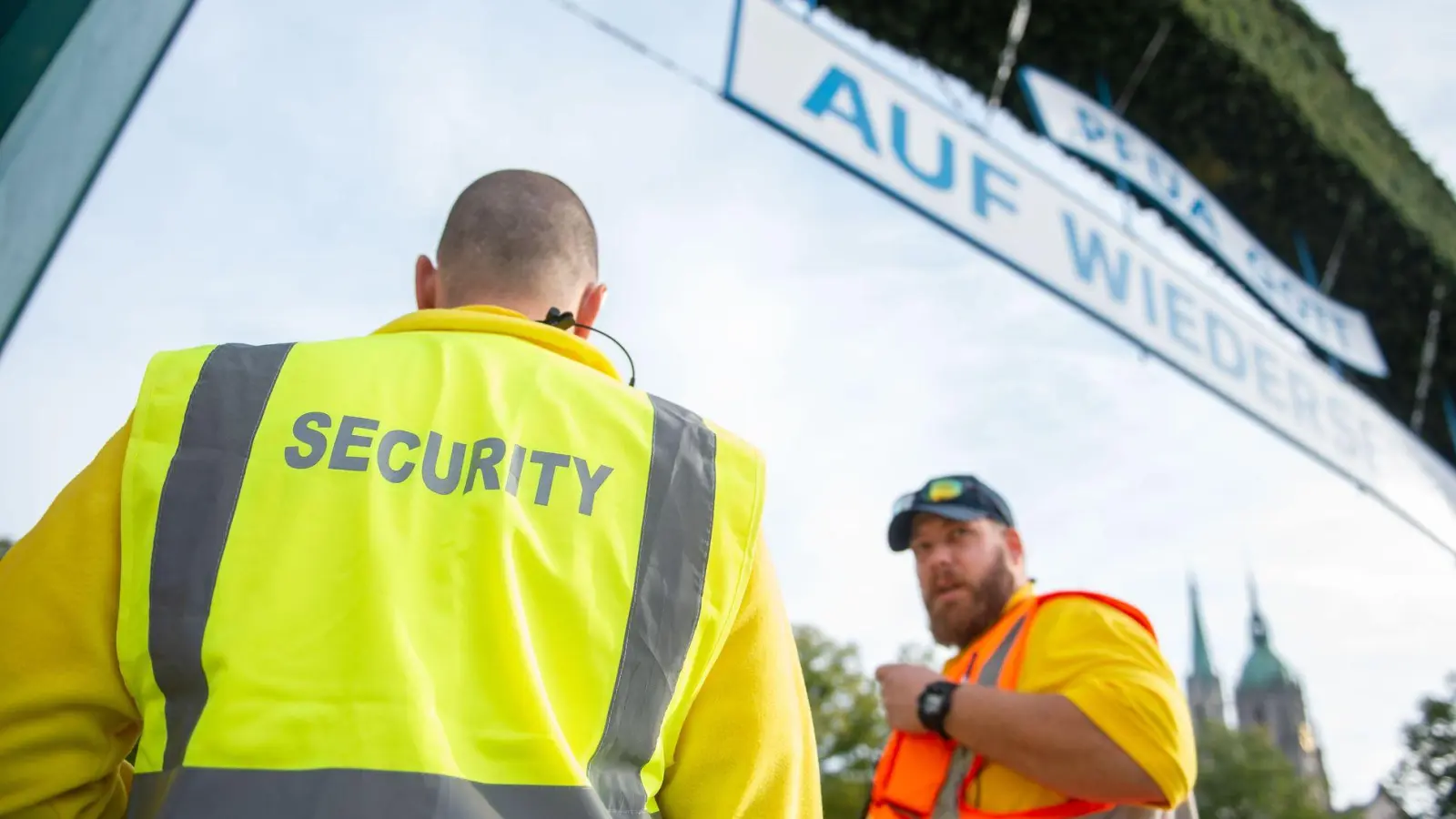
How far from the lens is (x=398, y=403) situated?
1.08m

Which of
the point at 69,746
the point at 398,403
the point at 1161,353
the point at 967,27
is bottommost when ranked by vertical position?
the point at 69,746

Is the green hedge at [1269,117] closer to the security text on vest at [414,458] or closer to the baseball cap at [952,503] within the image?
the baseball cap at [952,503]

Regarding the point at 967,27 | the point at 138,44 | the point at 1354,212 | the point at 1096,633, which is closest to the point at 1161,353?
the point at 1096,633

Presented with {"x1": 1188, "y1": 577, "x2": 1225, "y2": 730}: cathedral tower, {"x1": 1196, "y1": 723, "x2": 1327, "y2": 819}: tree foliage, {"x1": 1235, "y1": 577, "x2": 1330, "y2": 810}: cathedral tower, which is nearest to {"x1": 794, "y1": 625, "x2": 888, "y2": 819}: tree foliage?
{"x1": 1196, "y1": 723, "x2": 1327, "y2": 819}: tree foliage

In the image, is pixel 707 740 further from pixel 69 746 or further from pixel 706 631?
pixel 69 746

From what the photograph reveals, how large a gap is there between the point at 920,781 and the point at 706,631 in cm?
155

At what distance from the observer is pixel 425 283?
4.85 ft

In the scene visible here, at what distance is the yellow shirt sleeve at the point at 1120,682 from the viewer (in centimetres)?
216

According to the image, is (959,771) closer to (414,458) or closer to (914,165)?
(414,458)

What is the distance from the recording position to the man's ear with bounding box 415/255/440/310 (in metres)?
1.46

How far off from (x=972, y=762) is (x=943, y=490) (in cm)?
79

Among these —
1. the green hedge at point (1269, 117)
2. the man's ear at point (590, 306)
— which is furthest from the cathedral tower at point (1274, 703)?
the man's ear at point (590, 306)

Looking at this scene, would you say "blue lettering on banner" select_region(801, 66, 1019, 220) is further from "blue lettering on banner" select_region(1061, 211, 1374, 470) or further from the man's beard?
the man's beard

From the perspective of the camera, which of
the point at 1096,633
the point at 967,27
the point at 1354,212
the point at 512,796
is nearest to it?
the point at 512,796
